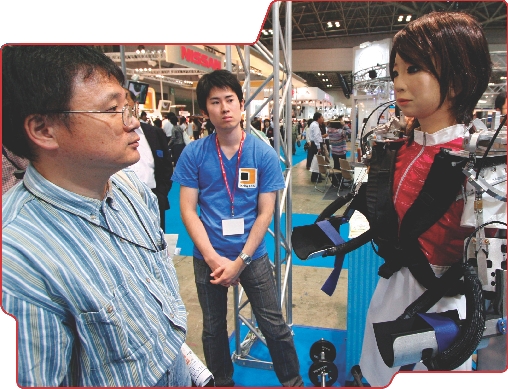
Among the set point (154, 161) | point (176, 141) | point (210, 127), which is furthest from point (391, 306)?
point (176, 141)

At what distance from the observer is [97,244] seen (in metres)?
0.63

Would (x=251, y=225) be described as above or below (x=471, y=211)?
below

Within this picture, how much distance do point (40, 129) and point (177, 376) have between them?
1.87 ft

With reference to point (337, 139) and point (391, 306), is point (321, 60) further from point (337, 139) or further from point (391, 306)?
point (391, 306)

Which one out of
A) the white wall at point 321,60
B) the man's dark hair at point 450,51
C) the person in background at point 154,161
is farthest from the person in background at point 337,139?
the man's dark hair at point 450,51

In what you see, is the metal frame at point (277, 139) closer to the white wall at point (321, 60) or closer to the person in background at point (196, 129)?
the white wall at point (321, 60)

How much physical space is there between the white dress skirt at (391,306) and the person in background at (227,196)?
461 mm

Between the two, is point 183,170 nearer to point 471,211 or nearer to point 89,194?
point 89,194

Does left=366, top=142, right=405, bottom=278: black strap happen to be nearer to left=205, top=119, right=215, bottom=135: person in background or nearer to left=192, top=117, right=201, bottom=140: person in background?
left=205, top=119, right=215, bottom=135: person in background

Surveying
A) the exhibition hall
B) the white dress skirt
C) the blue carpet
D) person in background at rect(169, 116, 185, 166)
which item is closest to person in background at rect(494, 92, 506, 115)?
the exhibition hall

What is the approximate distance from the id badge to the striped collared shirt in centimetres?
56

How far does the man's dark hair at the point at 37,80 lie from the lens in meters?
0.56

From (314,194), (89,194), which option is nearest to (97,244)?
(89,194)

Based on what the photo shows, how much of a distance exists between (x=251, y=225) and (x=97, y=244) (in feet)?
2.57
